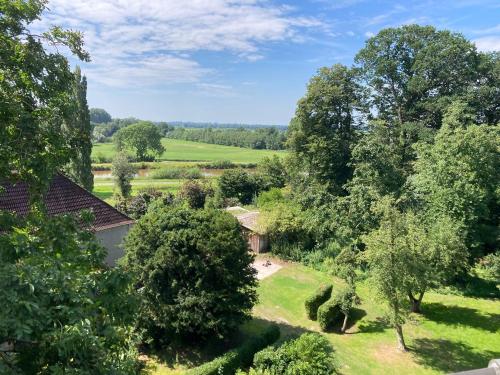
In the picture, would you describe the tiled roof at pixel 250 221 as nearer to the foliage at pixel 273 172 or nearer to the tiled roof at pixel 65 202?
the tiled roof at pixel 65 202

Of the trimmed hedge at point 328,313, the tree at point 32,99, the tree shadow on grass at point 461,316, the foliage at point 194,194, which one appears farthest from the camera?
the foliage at point 194,194

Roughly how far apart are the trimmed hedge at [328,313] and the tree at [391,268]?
293 cm

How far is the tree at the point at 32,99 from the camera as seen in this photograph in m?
5.45

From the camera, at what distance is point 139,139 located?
8756 cm

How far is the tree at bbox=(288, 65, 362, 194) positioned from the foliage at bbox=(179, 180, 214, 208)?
11220 mm

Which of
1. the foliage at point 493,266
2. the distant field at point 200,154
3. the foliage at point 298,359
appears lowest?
the foliage at point 298,359

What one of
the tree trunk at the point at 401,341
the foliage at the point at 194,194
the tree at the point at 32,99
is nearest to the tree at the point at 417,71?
the foliage at the point at 194,194

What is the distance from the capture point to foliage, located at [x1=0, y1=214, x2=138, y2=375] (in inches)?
154

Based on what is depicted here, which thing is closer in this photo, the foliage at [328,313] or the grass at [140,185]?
the foliage at [328,313]

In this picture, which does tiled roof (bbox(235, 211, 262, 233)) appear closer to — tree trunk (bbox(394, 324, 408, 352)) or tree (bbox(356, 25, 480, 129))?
tree trunk (bbox(394, 324, 408, 352))

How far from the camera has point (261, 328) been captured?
643 inches

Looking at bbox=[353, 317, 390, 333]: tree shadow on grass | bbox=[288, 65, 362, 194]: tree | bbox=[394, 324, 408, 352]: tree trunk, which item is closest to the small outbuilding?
bbox=[288, 65, 362, 194]: tree

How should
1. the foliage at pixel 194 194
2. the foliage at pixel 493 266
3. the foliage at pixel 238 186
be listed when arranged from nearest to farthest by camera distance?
the foliage at pixel 493 266, the foliage at pixel 194 194, the foliage at pixel 238 186

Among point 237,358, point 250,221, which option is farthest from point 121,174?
point 237,358
